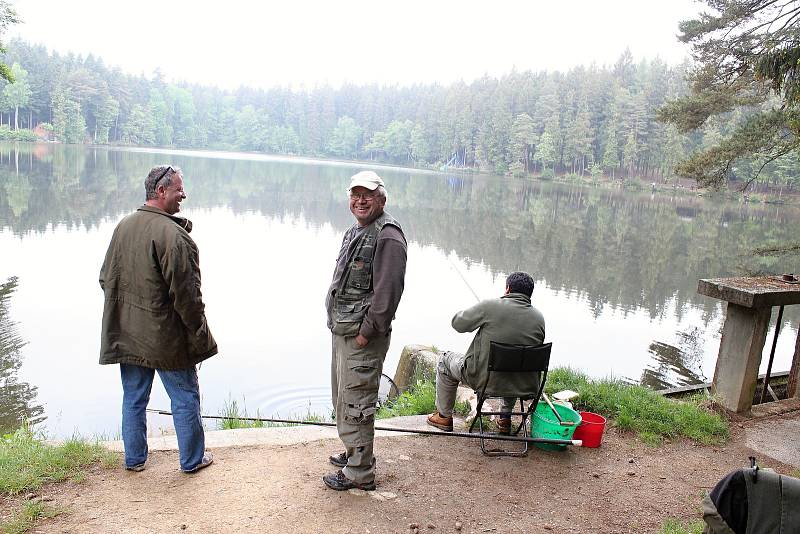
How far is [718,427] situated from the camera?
465 centimetres

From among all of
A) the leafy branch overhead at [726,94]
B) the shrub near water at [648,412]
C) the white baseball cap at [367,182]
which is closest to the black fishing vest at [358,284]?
the white baseball cap at [367,182]

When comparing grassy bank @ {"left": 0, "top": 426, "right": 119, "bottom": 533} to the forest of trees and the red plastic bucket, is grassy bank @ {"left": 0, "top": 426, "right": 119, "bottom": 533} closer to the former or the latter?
the red plastic bucket

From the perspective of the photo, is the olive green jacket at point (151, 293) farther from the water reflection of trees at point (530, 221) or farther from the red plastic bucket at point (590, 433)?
the water reflection of trees at point (530, 221)

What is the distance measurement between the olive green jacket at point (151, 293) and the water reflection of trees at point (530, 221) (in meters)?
11.5

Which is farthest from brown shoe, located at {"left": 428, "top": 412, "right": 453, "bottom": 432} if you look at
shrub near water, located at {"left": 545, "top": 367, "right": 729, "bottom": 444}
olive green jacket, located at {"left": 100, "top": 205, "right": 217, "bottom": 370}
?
olive green jacket, located at {"left": 100, "top": 205, "right": 217, "bottom": 370}

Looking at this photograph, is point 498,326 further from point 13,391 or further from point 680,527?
point 13,391

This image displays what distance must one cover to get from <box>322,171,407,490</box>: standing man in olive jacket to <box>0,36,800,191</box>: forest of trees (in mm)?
48491

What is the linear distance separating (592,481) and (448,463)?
91cm

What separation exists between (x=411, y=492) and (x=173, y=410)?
4.77 ft

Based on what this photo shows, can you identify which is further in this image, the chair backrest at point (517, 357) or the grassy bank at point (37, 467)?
the chair backrest at point (517, 357)

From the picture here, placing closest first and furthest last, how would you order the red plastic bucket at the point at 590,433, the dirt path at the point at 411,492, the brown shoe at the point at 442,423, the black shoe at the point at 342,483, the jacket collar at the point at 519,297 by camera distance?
the dirt path at the point at 411,492 → the black shoe at the point at 342,483 → the jacket collar at the point at 519,297 → the red plastic bucket at the point at 590,433 → the brown shoe at the point at 442,423

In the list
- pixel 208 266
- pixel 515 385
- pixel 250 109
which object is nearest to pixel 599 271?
pixel 208 266

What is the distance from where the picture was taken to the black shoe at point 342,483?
3490 mm

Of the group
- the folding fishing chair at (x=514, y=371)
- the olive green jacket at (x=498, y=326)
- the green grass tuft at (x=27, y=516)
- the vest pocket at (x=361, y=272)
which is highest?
the vest pocket at (x=361, y=272)
